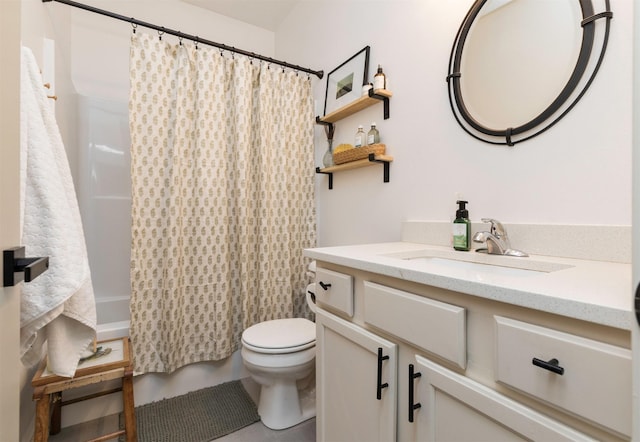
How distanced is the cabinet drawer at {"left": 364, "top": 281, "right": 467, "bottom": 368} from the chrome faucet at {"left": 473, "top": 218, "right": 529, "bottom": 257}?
40 centimetres

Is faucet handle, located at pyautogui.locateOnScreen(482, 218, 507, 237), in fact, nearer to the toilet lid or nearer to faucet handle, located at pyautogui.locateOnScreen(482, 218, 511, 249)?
faucet handle, located at pyautogui.locateOnScreen(482, 218, 511, 249)

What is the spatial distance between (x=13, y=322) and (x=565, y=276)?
1139 millimetres

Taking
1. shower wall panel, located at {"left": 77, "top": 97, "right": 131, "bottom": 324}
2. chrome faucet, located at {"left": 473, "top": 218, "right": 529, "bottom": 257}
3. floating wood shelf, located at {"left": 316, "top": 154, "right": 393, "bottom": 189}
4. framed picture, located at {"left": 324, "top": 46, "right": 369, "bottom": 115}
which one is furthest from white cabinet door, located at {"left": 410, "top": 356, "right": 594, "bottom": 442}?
shower wall panel, located at {"left": 77, "top": 97, "right": 131, "bottom": 324}

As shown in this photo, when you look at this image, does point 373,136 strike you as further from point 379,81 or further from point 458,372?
point 458,372

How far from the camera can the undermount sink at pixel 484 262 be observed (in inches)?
34.9

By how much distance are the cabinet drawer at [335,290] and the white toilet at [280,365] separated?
440 millimetres

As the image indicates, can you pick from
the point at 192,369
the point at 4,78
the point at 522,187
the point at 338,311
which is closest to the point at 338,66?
the point at 522,187

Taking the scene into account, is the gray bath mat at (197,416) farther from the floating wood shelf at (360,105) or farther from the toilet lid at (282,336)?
the floating wood shelf at (360,105)

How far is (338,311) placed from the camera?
107cm

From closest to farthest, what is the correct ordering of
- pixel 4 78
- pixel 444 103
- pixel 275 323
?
pixel 4 78 < pixel 444 103 < pixel 275 323

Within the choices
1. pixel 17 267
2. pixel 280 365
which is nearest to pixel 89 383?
pixel 280 365

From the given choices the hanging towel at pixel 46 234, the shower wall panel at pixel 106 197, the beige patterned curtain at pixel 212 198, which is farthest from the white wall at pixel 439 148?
the shower wall panel at pixel 106 197

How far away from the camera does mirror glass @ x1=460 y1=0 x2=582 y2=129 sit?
37.4 inches

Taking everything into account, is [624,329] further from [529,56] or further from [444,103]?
[444,103]
